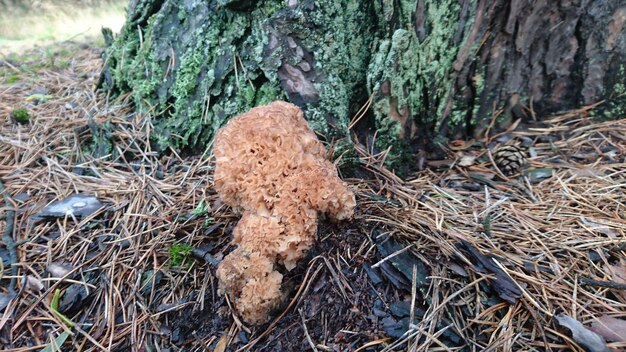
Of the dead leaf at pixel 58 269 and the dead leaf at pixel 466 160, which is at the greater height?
the dead leaf at pixel 466 160

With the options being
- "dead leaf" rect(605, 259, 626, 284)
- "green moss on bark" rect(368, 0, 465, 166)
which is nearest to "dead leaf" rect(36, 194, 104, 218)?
"green moss on bark" rect(368, 0, 465, 166)

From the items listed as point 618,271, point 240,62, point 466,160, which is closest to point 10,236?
point 240,62

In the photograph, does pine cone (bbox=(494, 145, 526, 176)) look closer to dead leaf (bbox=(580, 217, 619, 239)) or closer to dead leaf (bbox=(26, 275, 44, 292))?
dead leaf (bbox=(580, 217, 619, 239))

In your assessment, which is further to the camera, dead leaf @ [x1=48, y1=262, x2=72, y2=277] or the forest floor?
dead leaf @ [x1=48, y1=262, x2=72, y2=277]

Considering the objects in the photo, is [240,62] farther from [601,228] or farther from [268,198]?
[601,228]

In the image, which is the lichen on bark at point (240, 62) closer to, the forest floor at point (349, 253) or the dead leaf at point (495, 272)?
the forest floor at point (349, 253)

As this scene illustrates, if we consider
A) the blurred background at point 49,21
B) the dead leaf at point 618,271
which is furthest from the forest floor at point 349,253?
the blurred background at point 49,21

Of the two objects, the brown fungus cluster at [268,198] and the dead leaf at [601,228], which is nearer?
the brown fungus cluster at [268,198]

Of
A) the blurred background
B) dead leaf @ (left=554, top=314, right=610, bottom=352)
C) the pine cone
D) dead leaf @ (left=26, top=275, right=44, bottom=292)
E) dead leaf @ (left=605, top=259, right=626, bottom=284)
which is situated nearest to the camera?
dead leaf @ (left=554, top=314, right=610, bottom=352)
